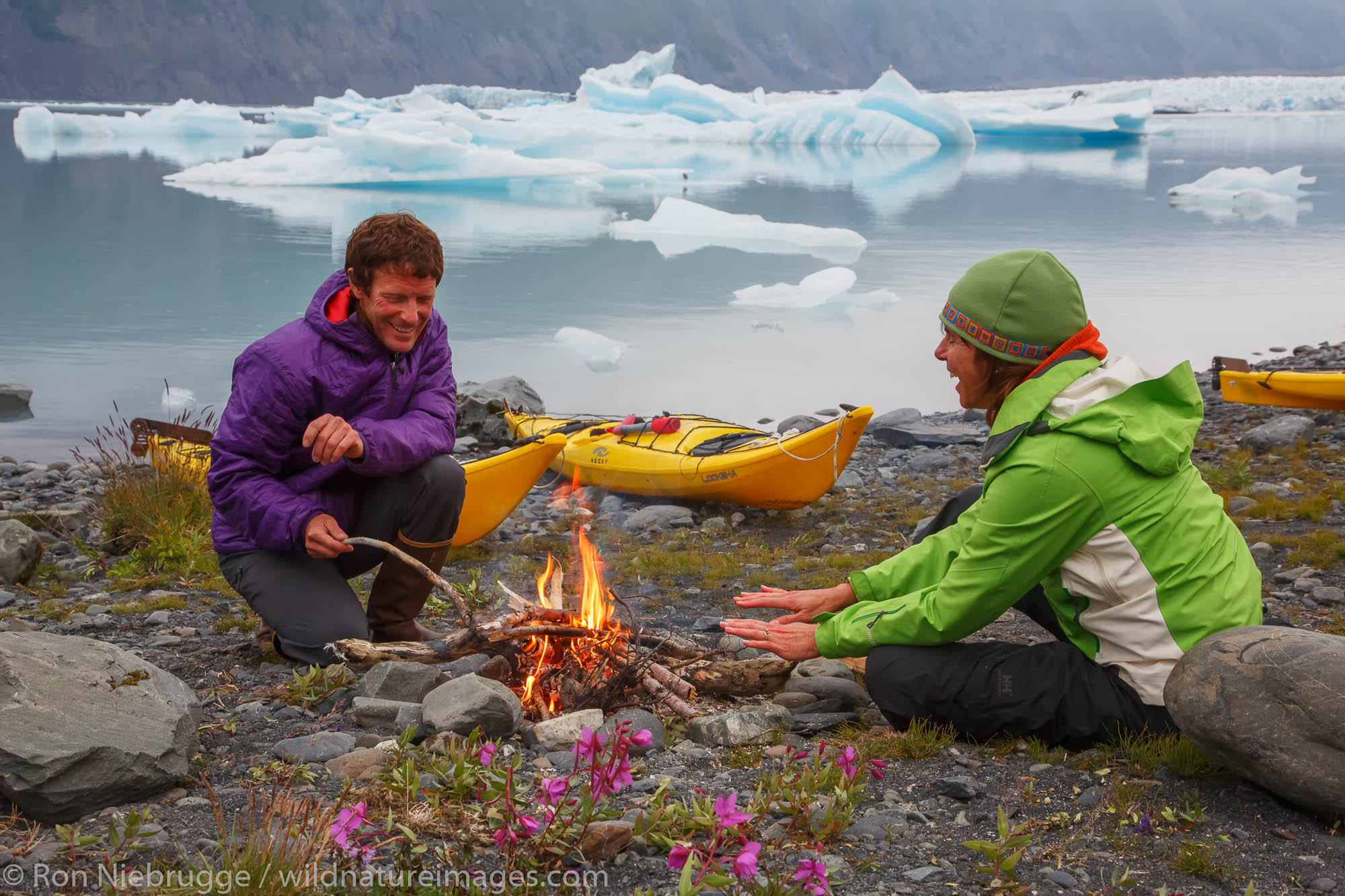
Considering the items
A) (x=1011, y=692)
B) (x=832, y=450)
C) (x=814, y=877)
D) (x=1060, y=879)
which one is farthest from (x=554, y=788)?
(x=832, y=450)

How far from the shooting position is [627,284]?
19.5 meters

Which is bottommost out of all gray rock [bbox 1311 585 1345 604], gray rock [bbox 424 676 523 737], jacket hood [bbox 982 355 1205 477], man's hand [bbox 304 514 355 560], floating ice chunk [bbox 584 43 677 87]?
gray rock [bbox 1311 585 1345 604]

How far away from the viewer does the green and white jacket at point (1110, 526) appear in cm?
282

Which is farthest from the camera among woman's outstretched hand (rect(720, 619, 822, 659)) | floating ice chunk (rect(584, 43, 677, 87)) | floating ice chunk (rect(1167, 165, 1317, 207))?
floating ice chunk (rect(584, 43, 677, 87))

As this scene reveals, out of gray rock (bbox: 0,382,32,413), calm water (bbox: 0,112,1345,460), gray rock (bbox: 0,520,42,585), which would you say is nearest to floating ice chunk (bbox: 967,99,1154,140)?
calm water (bbox: 0,112,1345,460)

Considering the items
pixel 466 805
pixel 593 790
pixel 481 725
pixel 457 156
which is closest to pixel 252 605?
pixel 481 725

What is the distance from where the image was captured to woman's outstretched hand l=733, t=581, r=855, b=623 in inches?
141

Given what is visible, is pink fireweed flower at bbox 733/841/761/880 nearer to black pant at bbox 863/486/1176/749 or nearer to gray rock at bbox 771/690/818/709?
black pant at bbox 863/486/1176/749

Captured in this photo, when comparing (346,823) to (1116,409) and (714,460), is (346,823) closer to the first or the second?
(1116,409)

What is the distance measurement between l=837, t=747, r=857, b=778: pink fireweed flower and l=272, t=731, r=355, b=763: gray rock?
4.59ft

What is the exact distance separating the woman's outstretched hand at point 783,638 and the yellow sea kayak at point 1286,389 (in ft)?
19.0

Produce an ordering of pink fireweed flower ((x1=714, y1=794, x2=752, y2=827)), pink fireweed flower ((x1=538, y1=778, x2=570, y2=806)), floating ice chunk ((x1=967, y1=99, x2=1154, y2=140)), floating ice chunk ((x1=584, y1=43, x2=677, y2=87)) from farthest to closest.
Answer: floating ice chunk ((x1=584, y1=43, x2=677, y2=87)) → floating ice chunk ((x1=967, y1=99, x2=1154, y2=140)) → pink fireweed flower ((x1=538, y1=778, x2=570, y2=806)) → pink fireweed flower ((x1=714, y1=794, x2=752, y2=827))

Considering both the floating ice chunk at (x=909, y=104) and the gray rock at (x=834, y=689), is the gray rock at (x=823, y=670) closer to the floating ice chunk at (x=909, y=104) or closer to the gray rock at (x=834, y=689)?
the gray rock at (x=834, y=689)

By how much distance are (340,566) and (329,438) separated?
27.7 inches
